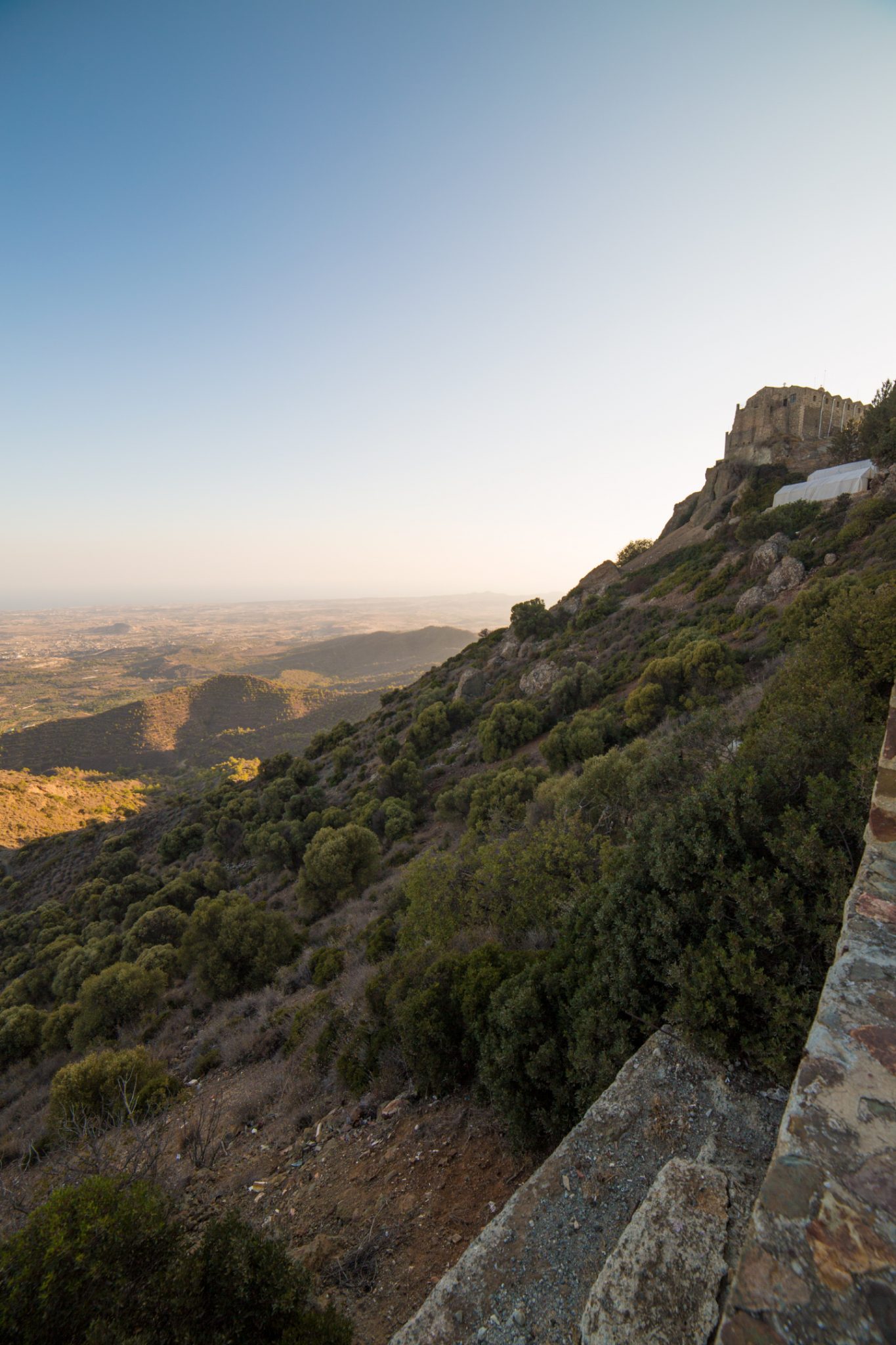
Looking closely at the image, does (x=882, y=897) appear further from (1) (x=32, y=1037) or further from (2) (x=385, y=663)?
(2) (x=385, y=663)

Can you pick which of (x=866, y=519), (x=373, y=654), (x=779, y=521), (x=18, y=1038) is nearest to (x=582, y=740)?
(x=866, y=519)

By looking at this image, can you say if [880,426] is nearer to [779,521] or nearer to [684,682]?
[779,521]

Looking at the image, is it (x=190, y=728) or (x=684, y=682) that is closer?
(x=684, y=682)

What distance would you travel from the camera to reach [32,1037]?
16812 mm

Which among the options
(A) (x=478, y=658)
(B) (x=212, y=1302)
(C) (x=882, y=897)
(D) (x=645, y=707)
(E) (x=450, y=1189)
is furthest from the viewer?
(A) (x=478, y=658)

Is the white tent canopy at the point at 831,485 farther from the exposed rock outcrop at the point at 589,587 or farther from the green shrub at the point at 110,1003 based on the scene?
the green shrub at the point at 110,1003

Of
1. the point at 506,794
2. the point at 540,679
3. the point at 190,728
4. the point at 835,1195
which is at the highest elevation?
the point at 835,1195

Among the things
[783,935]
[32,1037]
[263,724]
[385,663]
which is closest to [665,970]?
[783,935]

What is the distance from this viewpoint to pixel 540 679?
34375mm

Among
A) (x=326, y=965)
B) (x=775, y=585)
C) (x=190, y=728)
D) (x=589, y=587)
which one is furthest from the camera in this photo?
(x=190, y=728)

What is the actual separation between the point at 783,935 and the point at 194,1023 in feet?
52.2

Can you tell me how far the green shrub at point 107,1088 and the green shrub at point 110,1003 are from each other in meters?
5.57

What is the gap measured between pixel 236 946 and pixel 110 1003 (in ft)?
13.6

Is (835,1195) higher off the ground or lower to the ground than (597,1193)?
higher
